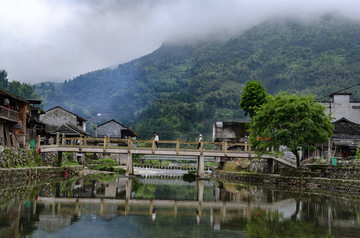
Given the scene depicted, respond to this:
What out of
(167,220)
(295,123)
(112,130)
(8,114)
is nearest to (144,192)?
(167,220)

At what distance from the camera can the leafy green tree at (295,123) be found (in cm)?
3175

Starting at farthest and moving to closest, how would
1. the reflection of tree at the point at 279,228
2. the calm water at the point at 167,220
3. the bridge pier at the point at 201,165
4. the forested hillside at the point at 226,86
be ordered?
the forested hillside at the point at 226,86 → the bridge pier at the point at 201,165 → the reflection of tree at the point at 279,228 → the calm water at the point at 167,220

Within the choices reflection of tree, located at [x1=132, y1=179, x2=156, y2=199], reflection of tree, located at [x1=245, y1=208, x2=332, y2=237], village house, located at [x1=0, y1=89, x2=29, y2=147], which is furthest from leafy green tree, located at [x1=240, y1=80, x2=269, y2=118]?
reflection of tree, located at [x1=245, y1=208, x2=332, y2=237]

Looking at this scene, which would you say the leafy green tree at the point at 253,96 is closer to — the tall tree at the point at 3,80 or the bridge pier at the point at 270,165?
the bridge pier at the point at 270,165

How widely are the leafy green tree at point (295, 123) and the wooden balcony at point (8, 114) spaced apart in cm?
2224

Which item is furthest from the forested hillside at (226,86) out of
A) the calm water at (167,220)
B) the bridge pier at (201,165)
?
the calm water at (167,220)

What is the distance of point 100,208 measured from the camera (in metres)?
14.4

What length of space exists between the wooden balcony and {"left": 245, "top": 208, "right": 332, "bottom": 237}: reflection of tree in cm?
2687

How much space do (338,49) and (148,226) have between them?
18113 centimetres

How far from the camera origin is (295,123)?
32031mm

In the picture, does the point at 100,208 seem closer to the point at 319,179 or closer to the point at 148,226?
the point at 148,226

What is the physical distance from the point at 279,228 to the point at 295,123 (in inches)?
868

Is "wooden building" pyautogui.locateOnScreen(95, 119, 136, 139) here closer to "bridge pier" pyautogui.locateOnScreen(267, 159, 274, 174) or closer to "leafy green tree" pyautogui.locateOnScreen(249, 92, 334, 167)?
"bridge pier" pyautogui.locateOnScreen(267, 159, 274, 174)

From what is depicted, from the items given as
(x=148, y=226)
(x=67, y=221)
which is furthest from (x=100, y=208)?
(x=148, y=226)
